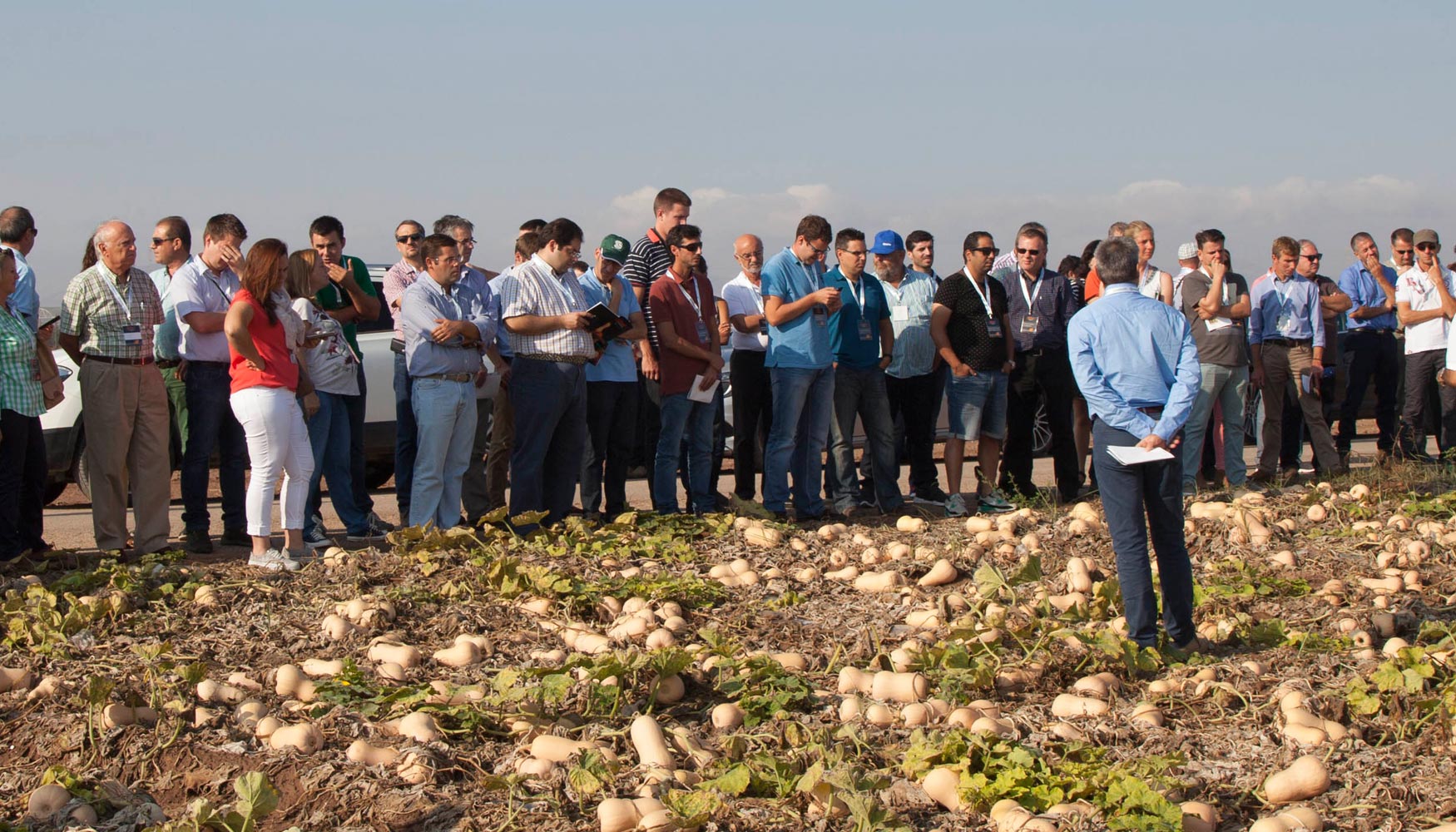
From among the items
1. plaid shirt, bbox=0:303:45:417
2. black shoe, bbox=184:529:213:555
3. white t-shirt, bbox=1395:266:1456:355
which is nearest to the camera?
plaid shirt, bbox=0:303:45:417

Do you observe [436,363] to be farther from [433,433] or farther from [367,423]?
[367,423]

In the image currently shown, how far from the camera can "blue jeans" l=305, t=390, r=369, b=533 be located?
339 inches

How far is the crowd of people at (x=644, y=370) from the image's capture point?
24.7 feet

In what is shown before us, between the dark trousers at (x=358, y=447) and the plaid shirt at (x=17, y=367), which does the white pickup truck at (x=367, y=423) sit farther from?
the plaid shirt at (x=17, y=367)

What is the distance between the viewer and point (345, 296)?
9133 mm

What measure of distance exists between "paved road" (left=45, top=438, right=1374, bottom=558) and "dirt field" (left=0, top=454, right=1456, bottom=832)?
1907 mm

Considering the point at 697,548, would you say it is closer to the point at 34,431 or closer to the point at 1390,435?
the point at 34,431

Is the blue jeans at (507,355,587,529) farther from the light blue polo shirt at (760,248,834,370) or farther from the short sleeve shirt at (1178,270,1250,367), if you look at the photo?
the short sleeve shirt at (1178,270,1250,367)

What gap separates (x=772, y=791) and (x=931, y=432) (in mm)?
6375

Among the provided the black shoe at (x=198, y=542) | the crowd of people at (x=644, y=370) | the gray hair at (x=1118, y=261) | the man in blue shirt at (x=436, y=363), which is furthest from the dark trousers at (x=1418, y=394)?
the black shoe at (x=198, y=542)

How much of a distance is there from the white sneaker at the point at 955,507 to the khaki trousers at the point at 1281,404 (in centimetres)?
303

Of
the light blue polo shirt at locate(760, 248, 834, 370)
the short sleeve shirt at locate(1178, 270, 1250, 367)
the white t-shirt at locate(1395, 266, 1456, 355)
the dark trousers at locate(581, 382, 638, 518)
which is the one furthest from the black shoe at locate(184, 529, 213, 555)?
the white t-shirt at locate(1395, 266, 1456, 355)

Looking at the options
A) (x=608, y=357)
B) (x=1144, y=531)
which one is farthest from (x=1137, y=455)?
(x=608, y=357)

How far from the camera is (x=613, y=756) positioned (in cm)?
427
